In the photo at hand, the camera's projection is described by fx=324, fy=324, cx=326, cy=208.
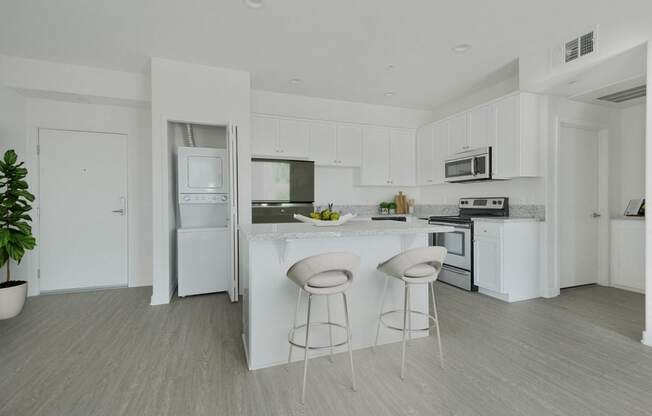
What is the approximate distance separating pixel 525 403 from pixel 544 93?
328 centimetres

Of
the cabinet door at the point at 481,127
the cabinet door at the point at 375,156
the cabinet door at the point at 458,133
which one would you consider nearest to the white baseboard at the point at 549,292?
the cabinet door at the point at 481,127

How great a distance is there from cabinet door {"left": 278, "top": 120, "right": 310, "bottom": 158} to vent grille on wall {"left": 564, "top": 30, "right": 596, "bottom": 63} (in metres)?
3.06

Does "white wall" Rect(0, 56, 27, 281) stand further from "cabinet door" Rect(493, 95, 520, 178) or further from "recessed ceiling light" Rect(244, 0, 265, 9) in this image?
"cabinet door" Rect(493, 95, 520, 178)

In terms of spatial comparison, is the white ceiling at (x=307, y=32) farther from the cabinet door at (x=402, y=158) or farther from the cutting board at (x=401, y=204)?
the cutting board at (x=401, y=204)

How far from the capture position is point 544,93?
11.9 ft

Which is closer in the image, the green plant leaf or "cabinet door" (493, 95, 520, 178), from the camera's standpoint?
the green plant leaf

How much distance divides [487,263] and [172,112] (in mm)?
3973

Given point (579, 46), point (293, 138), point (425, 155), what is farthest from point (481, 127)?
point (293, 138)

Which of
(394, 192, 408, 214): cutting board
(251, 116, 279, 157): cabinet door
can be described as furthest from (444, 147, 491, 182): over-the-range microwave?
(251, 116, 279, 157): cabinet door

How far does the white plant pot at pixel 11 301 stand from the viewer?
9.89 ft

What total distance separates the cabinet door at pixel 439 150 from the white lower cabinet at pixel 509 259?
4.14 feet

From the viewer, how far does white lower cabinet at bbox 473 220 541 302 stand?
362 centimetres

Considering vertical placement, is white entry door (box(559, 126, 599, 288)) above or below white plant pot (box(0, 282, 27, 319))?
above

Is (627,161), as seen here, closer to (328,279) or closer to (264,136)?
(328,279)
